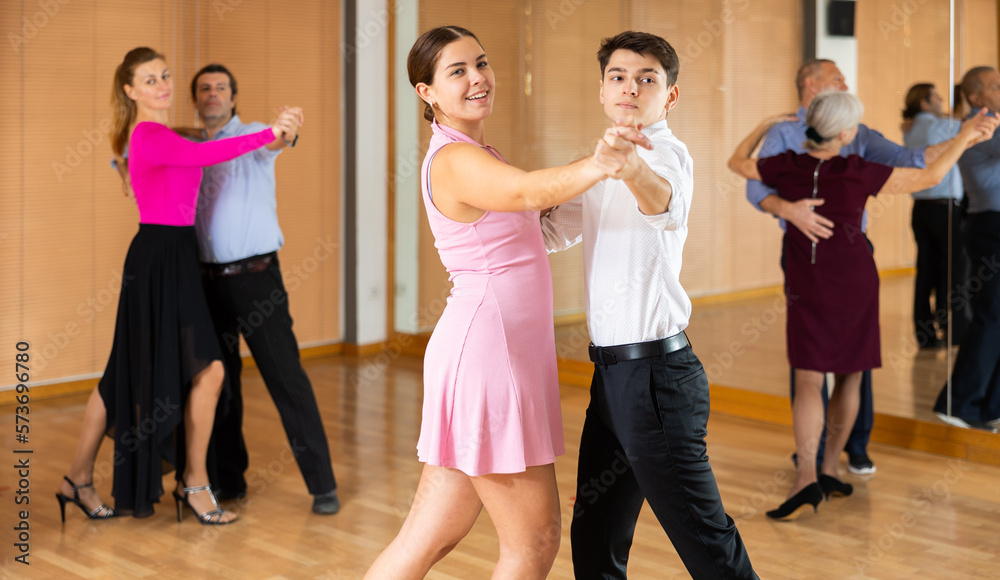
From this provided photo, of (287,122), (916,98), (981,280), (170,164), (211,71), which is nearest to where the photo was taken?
(287,122)

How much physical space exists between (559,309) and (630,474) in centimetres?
395

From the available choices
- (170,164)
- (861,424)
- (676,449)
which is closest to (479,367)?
(676,449)

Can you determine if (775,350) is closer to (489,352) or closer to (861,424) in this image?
(861,424)

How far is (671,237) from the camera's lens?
6.89 ft

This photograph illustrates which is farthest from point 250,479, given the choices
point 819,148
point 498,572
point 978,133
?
point 978,133

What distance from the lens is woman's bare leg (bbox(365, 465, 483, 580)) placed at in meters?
2.10

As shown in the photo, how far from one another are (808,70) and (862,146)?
0.59 m

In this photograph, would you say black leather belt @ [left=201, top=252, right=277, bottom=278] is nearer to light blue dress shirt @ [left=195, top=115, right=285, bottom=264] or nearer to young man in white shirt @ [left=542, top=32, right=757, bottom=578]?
light blue dress shirt @ [left=195, top=115, right=285, bottom=264]

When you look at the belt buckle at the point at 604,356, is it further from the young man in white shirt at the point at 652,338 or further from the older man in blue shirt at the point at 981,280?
the older man in blue shirt at the point at 981,280

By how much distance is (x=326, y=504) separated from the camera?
3.77 metres

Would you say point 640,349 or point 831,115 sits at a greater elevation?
point 831,115

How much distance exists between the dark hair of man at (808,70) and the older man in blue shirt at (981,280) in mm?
638

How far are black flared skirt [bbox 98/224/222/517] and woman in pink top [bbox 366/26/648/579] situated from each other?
1.75 metres

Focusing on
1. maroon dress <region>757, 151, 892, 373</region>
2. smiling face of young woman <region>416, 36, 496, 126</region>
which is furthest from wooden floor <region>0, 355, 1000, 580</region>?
smiling face of young woman <region>416, 36, 496, 126</region>
